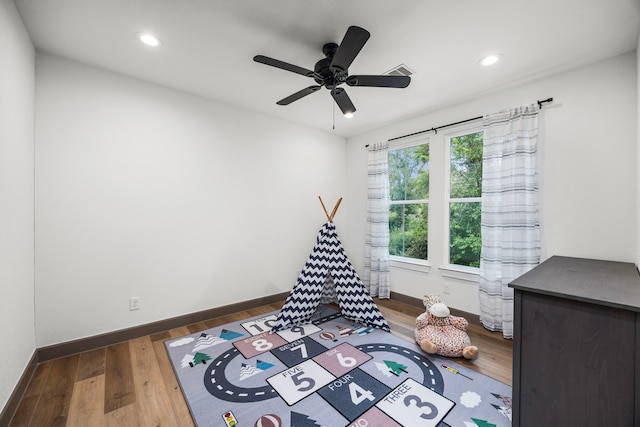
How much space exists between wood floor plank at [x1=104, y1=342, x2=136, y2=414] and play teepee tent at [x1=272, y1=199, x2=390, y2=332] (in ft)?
3.86

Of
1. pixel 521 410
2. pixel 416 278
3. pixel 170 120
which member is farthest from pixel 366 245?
pixel 170 120

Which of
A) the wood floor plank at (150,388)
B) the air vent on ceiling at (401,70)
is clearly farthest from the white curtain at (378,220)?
the wood floor plank at (150,388)

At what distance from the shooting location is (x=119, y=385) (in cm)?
181

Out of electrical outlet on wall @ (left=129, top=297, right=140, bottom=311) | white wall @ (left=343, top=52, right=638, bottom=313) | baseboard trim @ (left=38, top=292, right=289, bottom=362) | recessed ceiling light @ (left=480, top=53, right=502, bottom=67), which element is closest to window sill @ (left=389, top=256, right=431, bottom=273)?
white wall @ (left=343, top=52, right=638, bottom=313)

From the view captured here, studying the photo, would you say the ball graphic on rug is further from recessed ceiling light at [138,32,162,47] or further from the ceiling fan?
recessed ceiling light at [138,32,162,47]

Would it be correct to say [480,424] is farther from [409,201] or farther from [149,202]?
[149,202]

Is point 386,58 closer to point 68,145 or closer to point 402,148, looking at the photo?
point 402,148

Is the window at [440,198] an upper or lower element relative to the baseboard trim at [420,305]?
upper

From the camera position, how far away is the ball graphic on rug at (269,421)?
1471mm

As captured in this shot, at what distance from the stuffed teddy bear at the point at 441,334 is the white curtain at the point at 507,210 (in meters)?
0.50

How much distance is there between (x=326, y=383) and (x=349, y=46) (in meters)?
2.15

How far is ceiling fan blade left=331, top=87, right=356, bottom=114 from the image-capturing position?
1983mm

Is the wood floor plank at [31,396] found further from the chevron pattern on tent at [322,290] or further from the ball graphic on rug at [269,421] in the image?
the chevron pattern on tent at [322,290]

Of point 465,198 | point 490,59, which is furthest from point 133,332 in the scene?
point 490,59
